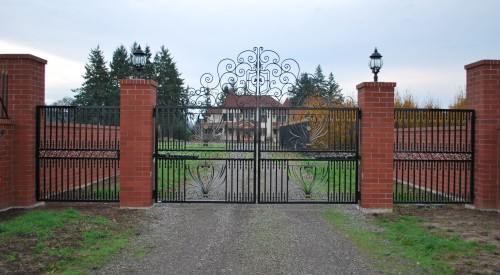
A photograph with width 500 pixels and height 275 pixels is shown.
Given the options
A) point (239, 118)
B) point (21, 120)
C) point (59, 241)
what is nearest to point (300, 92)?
point (239, 118)

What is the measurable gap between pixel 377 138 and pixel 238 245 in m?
3.63

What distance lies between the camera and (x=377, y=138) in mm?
7773

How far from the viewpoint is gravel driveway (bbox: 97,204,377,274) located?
4.73 meters

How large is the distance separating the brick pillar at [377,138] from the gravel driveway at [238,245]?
1.21 m

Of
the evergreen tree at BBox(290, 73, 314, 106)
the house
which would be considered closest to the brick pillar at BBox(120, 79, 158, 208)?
the house

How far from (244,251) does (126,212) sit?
10.4 ft

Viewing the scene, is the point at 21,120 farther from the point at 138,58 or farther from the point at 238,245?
the point at 238,245

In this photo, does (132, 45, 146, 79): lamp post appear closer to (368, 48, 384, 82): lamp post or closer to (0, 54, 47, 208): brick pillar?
(0, 54, 47, 208): brick pillar

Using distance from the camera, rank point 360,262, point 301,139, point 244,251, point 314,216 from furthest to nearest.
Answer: point 301,139, point 314,216, point 244,251, point 360,262

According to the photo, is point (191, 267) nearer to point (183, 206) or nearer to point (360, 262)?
Result: point (360, 262)

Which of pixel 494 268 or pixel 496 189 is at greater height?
pixel 496 189

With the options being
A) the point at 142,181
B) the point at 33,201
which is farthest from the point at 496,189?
the point at 33,201

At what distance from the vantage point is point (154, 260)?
498 centimetres

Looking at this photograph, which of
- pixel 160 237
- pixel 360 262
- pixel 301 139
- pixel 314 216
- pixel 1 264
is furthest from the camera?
pixel 301 139
